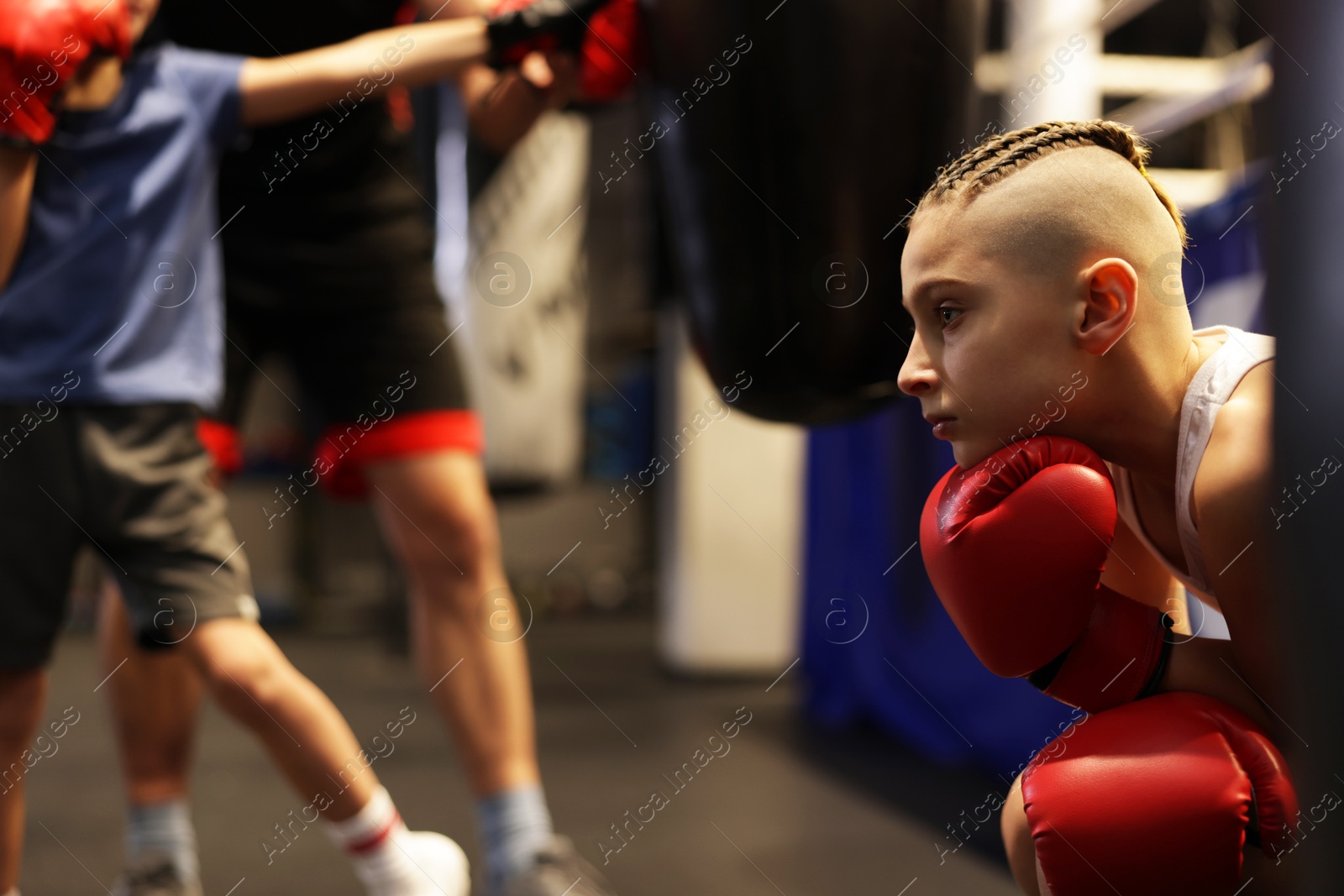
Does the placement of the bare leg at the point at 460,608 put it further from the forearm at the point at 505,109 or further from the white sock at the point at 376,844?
the forearm at the point at 505,109

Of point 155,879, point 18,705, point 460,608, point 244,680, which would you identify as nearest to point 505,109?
point 460,608

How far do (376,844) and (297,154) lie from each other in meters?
0.72

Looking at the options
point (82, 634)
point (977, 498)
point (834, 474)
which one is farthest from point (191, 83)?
point (82, 634)

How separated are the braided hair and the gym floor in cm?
88

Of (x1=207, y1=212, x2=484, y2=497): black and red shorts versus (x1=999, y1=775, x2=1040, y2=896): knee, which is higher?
(x1=207, y1=212, x2=484, y2=497): black and red shorts

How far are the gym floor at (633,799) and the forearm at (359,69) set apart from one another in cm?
85

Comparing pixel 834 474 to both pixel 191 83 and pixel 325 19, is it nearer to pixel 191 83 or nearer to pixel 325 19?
pixel 325 19

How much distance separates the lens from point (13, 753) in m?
0.98

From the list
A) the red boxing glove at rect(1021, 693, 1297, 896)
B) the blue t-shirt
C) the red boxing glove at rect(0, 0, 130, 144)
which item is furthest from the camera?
the blue t-shirt

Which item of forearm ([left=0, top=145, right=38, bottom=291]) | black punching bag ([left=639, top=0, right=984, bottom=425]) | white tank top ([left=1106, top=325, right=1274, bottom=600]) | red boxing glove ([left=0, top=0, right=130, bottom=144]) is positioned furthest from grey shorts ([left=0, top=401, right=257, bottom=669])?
white tank top ([left=1106, top=325, right=1274, bottom=600])

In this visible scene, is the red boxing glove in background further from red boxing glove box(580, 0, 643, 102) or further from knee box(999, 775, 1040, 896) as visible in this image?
knee box(999, 775, 1040, 896)

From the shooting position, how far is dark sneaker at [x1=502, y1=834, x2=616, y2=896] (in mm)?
1080

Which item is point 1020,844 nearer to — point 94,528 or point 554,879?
point 554,879

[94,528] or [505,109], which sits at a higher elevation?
[505,109]
